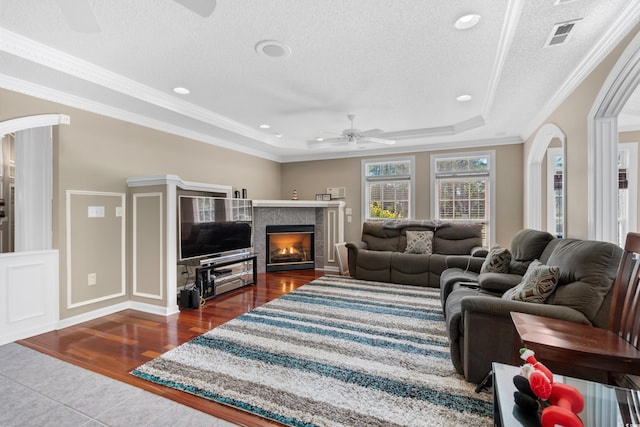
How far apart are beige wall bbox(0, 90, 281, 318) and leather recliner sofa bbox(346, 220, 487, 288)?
324 cm

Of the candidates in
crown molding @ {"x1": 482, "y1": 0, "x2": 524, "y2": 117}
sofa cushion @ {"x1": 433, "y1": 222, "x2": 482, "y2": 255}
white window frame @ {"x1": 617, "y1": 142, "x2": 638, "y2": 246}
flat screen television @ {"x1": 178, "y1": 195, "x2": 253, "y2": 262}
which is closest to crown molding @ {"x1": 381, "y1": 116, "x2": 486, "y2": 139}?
crown molding @ {"x1": 482, "y1": 0, "x2": 524, "y2": 117}

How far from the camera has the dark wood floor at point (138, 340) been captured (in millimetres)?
1927

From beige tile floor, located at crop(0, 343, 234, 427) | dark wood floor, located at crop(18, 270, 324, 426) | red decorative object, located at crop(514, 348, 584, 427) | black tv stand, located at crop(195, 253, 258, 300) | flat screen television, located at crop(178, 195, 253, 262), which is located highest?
flat screen television, located at crop(178, 195, 253, 262)

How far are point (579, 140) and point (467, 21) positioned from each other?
1675 mm

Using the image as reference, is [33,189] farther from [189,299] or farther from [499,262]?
[499,262]

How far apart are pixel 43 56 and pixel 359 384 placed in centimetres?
372

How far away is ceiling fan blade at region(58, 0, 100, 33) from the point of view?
4.33 ft

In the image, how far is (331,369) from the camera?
2.22m

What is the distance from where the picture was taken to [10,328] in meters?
2.73

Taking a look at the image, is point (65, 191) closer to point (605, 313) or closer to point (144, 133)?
point (144, 133)

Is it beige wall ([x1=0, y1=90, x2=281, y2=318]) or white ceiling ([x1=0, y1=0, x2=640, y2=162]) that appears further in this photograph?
beige wall ([x1=0, y1=90, x2=281, y2=318])

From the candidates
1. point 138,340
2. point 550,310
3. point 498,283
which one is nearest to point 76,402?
point 138,340

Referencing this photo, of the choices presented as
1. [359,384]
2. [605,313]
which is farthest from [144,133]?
[605,313]

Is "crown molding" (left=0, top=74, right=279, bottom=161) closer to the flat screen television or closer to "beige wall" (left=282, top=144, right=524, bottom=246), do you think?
the flat screen television
